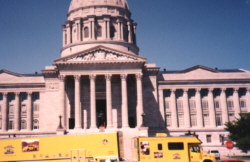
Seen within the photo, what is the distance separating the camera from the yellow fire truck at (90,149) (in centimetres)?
3097

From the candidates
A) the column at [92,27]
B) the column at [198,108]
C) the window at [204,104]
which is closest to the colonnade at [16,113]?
the column at [92,27]

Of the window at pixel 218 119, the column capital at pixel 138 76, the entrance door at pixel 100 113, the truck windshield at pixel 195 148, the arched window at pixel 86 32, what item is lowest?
the truck windshield at pixel 195 148

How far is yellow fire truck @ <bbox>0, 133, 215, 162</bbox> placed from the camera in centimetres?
3097

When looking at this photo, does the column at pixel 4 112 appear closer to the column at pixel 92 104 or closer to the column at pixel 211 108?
the column at pixel 92 104

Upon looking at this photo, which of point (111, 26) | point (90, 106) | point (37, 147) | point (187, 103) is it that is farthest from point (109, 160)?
point (111, 26)

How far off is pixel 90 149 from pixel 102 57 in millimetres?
26924

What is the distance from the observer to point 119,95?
5928 centimetres

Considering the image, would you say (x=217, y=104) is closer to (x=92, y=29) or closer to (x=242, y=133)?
(x=242, y=133)

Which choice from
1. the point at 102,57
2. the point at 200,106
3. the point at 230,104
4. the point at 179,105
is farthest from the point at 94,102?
the point at 230,104

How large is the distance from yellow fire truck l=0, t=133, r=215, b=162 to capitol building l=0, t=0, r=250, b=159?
2050 cm

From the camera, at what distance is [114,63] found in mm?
54719

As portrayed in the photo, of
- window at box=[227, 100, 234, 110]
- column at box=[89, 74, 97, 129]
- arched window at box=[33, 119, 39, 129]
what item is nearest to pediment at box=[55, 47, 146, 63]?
column at box=[89, 74, 97, 129]

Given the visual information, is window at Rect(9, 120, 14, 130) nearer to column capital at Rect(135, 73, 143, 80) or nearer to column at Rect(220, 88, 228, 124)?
column capital at Rect(135, 73, 143, 80)

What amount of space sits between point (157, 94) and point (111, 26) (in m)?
21.7
